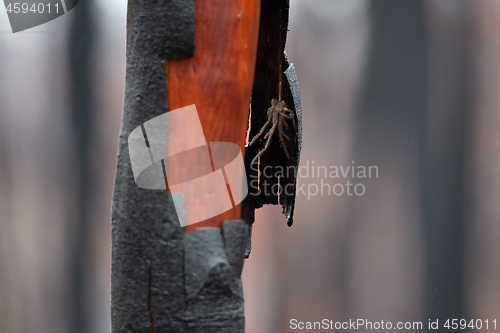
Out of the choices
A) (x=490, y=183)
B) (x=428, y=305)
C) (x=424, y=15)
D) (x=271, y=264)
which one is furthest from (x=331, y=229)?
(x=424, y=15)

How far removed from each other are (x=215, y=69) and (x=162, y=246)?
0.93ft

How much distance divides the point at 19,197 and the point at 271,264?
1.04m

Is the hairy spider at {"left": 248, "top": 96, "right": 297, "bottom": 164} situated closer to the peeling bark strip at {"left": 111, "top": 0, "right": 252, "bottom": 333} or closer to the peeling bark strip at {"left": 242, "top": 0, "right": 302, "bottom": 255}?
the peeling bark strip at {"left": 242, "top": 0, "right": 302, "bottom": 255}

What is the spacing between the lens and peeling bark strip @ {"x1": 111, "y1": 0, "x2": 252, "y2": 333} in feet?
2.44

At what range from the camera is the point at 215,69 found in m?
0.76

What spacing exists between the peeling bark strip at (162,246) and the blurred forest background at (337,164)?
3.99 ft

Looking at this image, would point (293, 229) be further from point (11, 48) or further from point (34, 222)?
point (11, 48)

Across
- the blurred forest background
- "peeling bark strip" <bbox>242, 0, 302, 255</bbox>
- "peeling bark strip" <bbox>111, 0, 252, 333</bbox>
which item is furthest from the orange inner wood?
the blurred forest background

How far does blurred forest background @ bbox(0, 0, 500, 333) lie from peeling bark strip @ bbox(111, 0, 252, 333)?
3.99ft

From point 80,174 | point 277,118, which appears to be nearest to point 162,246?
point 277,118

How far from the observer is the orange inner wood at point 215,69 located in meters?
0.75

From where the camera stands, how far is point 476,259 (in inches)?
77.5

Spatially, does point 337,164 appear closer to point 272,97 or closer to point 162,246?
point 272,97
